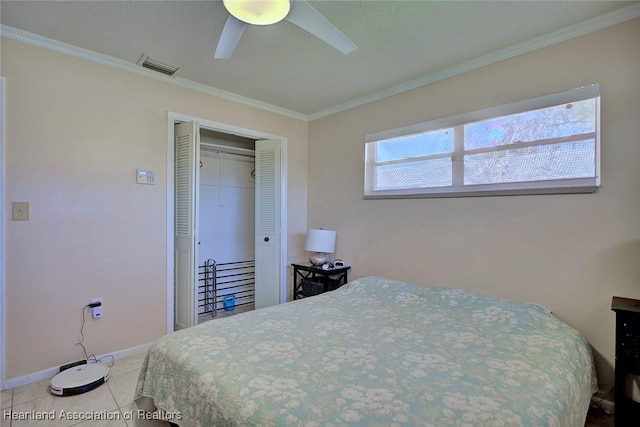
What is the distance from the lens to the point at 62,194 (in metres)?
2.43

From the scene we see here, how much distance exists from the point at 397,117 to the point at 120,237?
2774mm

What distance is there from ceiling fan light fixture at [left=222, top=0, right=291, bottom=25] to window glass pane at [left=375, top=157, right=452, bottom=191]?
6.18 ft

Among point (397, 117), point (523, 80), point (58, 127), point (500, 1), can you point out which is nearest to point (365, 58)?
point (397, 117)

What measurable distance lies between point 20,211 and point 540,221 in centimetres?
372

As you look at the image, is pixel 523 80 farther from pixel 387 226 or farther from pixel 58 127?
pixel 58 127

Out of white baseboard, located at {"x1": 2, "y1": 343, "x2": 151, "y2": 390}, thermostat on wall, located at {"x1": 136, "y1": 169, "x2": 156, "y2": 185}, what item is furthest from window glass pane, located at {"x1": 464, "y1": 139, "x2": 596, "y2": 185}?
white baseboard, located at {"x1": 2, "y1": 343, "x2": 151, "y2": 390}

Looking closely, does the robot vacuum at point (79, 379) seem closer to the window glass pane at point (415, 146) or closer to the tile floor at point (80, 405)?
the tile floor at point (80, 405)

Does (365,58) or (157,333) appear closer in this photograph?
(365,58)

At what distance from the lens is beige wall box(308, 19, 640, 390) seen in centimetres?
199

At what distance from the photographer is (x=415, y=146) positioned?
3068 mm

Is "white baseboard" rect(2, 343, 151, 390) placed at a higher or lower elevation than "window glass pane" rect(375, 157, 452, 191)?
lower

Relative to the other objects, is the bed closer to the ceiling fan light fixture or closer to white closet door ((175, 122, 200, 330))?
white closet door ((175, 122, 200, 330))

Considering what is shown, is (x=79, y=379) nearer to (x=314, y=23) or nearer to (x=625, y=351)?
(x=314, y=23)

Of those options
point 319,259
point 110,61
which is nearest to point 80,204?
point 110,61
